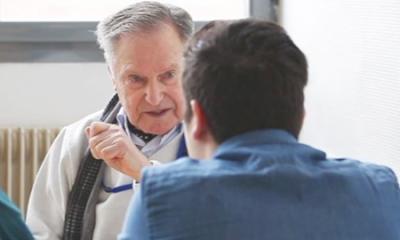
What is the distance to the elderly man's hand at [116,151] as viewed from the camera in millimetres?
1598

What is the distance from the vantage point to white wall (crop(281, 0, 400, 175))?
1854 millimetres

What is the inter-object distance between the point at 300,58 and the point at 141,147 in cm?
81

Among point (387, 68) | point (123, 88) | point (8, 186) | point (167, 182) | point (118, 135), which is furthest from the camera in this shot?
point (8, 186)

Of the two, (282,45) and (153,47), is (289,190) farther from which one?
(153,47)

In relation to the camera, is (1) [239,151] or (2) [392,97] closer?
(1) [239,151]

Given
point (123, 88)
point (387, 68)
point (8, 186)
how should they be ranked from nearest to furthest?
1. point (123, 88)
2. point (387, 68)
3. point (8, 186)

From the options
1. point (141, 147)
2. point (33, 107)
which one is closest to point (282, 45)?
point (141, 147)

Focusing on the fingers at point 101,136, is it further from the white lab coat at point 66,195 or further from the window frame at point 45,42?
the window frame at point 45,42

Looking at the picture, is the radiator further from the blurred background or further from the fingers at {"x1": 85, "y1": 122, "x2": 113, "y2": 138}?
the fingers at {"x1": 85, "y1": 122, "x2": 113, "y2": 138}

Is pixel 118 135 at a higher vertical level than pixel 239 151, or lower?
lower

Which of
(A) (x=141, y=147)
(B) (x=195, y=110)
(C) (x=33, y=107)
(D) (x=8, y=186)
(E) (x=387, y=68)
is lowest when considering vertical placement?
(D) (x=8, y=186)

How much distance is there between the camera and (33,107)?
10.5 ft

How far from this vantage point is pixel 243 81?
97 centimetres

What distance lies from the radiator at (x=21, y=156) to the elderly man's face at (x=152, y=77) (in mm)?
1493
